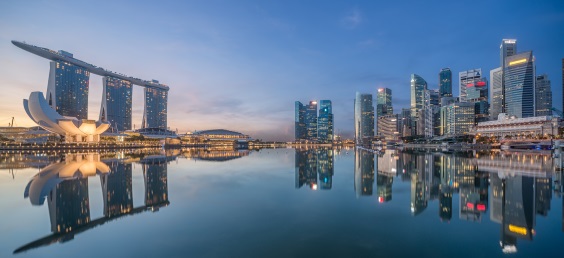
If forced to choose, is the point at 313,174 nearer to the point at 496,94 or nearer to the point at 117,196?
the point at 117,196

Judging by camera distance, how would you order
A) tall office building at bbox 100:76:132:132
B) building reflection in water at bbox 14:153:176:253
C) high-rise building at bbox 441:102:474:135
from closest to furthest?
building reflection in water at bbox 14:153:176:253 < high-rise building at bbox 441:102:474:135 < tall office building at bbox 100:76:132:132

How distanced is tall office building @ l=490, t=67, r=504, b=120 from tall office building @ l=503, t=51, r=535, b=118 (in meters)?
19.7

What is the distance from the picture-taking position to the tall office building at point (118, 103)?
182650 mm

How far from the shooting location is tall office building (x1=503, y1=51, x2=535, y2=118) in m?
148

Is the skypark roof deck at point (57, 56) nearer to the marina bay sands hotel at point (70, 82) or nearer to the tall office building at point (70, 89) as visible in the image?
the marina bay sands hotel at point (70, 82)

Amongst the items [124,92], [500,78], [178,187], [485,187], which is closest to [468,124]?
[500,78]

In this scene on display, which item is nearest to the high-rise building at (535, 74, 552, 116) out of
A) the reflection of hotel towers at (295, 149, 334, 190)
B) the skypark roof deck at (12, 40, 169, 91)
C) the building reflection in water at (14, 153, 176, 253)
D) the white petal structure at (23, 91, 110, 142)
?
the reflection of hotel towers at (295, 149, 334, 190)

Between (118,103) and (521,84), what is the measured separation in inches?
9727

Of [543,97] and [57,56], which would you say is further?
[543,97]

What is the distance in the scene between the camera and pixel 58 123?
283ft

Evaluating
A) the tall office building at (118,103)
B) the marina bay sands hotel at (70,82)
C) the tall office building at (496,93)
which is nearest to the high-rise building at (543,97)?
the tall office building at (496,93)

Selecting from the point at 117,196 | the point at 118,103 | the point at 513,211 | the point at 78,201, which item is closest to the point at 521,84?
the point at 513,211

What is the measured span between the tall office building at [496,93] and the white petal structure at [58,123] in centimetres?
21776

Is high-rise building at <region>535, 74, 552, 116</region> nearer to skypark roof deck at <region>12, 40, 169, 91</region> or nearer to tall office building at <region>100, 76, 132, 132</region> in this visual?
skypark roof deck at <region>12, 40, 169, 91</region>
